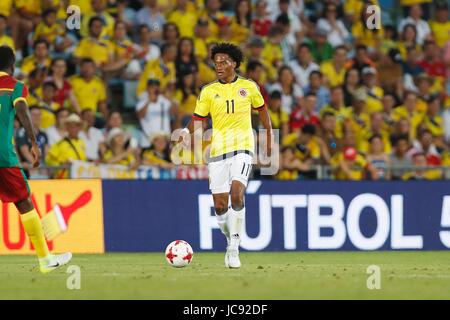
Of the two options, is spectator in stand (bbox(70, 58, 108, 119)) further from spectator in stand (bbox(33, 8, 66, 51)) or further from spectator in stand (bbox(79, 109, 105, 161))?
spectator in stand (bbox(33, 8, 66, 51))

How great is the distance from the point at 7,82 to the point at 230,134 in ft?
8.64

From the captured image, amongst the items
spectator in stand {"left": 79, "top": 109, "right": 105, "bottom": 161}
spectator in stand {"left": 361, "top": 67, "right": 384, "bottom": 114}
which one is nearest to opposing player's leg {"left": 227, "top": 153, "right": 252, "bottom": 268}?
spectator in stand {"left": 79, "top": 109, "right": 105, "bottom": 161}

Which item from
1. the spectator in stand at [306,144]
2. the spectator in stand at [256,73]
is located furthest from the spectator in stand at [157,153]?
the spectator in stand at [256,73]

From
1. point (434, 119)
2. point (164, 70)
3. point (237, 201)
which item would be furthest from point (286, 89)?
point (237, 201)

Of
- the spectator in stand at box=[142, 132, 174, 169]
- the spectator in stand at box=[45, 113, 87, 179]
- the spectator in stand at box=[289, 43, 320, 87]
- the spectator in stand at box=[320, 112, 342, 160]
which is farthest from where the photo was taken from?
the spectator in stand at box=[289, 43, 320, 87]

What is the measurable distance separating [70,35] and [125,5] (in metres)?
1.35

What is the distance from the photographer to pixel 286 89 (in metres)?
18.5

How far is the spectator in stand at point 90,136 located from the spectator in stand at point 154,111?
0.85 metres

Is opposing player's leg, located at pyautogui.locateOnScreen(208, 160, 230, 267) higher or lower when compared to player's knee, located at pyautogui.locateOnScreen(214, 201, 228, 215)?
higher

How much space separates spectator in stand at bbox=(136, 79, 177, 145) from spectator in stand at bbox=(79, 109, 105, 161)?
0.85 m

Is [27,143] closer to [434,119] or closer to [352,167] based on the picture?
[352,167]

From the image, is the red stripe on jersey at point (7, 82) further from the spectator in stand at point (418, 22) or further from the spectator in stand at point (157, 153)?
the spectator in stand at point (418, 22)

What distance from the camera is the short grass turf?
956 centimetres

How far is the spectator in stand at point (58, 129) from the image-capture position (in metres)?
16.9
